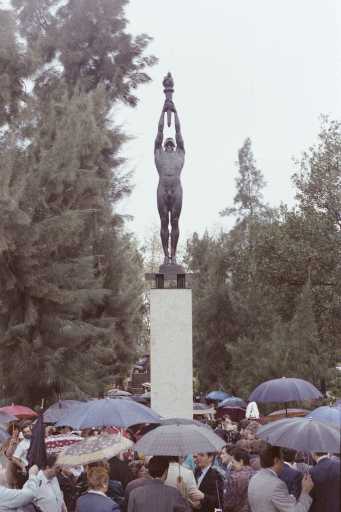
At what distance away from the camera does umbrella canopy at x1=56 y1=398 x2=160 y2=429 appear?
7.03 m

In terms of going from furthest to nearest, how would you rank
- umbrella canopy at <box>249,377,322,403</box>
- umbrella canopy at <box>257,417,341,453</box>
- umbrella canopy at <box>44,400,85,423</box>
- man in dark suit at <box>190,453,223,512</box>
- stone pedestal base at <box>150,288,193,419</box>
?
stone pedestal base at <box>150,288,193,419</box>
umbrella canopy at <box>44,400,85,423</box>
umbrella canopy at <box>249,377,322,403</box>
man in dark suit at <box>190,453,223,512</box>
umbrella canopy at <box>257,417,341,453</box>

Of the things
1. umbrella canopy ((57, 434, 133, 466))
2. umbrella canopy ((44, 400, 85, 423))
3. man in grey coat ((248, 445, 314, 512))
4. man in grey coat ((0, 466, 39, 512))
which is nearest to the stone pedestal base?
umbrella canopy ((44, 400, 85, 423))

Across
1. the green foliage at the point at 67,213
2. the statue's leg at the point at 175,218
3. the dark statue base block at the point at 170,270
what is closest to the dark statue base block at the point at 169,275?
the dark statue base block at the point at 170,270

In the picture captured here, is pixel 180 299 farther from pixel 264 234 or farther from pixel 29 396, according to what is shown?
pixel 264 234

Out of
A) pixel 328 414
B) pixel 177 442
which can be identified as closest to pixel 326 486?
pixel 177 442

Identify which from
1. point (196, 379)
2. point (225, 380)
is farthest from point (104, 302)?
point (196, 379)

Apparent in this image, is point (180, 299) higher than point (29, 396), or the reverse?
point (180, 299)

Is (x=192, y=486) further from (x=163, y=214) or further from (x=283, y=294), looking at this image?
(x=283, y=294)

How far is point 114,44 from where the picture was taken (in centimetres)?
2502

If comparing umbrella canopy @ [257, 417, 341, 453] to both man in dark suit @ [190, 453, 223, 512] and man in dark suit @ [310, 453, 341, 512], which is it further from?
man in dark suit @ [190, 453, 223, 512]

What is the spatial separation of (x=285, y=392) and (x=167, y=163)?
495cm

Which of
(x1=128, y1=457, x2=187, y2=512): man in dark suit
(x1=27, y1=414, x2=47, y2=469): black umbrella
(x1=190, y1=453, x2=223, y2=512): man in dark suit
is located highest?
(x1=27, y1=414, x2=47, y2=469): black umbrella

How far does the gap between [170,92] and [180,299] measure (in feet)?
13.0

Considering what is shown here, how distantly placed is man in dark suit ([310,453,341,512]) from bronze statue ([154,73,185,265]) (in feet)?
27.6
